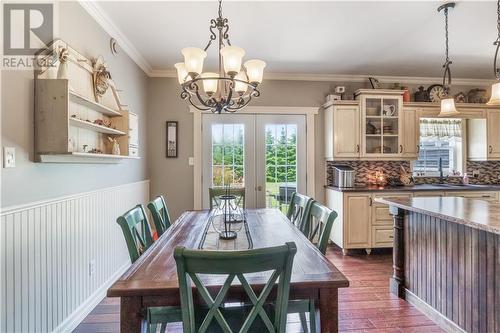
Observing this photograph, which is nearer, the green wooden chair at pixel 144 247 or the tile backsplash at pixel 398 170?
the green wooden chair at pixel 144 247

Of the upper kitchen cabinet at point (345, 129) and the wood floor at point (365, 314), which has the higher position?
the upper kitchen cabinet at point (345, 129)

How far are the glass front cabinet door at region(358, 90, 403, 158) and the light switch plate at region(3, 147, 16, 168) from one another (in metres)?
→ 3.79

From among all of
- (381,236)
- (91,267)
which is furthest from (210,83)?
(381,236)

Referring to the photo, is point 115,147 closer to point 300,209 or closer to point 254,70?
point 254,70

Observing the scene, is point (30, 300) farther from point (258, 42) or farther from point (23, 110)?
point (258, 42)

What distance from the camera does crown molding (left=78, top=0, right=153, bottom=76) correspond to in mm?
2382

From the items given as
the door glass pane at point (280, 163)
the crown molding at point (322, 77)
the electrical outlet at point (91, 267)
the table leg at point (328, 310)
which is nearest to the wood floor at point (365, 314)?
the electrical outlet at point (91, 267)

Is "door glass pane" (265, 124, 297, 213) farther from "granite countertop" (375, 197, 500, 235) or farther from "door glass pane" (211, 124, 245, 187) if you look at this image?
"granite countertop" (375, 197, 500, 235)

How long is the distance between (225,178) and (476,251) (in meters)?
2.98

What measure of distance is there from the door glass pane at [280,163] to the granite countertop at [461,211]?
6.03ft

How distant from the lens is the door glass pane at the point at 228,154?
13.9 feet

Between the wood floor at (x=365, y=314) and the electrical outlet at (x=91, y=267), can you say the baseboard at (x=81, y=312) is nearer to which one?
the wood floor at (x=365, y=314)

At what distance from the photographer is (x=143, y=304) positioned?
1.20 m

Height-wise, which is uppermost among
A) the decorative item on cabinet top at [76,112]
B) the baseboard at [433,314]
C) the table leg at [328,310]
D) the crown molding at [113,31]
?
the crown molding at [113,31]
